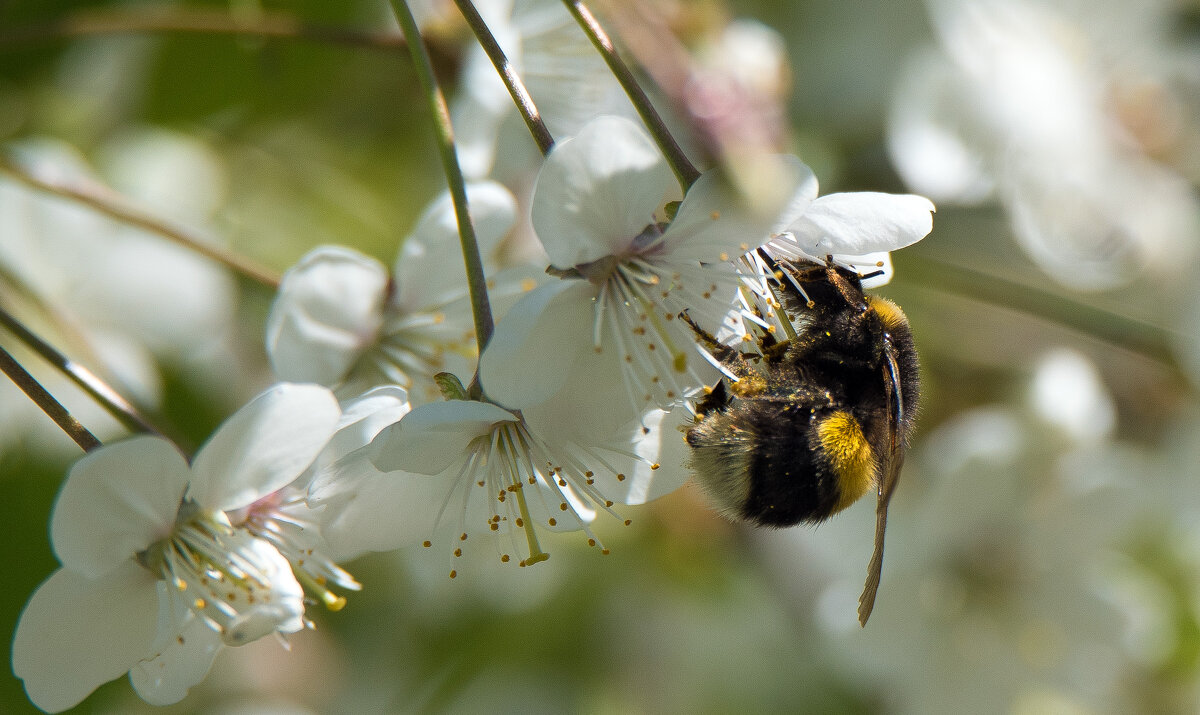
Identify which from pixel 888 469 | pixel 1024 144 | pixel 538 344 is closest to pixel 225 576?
pixel 538 344

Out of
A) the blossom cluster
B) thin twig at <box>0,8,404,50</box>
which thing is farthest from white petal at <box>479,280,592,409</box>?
thin twig at <box>0,8,404,50</box>

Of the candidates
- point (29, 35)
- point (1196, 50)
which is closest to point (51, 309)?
point (29, 35)

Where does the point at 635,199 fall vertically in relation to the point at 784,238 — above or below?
above

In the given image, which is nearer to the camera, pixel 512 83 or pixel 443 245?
pixel 512 83

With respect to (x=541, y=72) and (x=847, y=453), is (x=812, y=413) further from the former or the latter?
(x=541, y=72)

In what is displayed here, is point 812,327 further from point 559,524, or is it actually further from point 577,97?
point 577,97

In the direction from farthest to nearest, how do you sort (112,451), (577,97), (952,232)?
(952,232)
(577,97)
(112,451)
